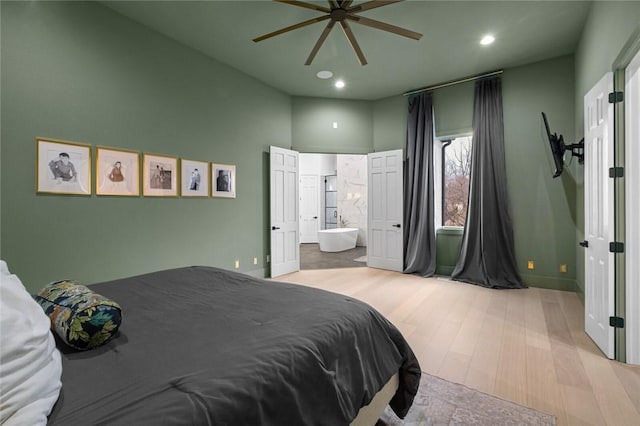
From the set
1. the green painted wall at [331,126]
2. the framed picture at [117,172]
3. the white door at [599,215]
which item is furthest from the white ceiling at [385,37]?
the framed picture at [117,172]

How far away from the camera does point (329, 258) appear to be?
23.4 ft

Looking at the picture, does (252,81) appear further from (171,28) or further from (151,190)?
(151,190)

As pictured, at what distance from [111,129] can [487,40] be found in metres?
4.54

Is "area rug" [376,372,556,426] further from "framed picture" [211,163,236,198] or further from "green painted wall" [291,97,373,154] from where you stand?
"green painted wall" [291,97,373,154]

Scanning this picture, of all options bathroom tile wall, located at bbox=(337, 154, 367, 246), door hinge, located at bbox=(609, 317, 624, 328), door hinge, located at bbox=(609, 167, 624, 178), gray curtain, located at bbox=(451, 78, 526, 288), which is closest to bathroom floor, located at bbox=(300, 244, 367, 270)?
bathroom tile wall, located at bbox=(337, 154, 367, 246)

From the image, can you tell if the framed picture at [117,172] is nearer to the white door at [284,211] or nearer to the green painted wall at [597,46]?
the white door at [284,211]

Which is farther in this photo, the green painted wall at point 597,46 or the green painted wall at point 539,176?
the green painted wall at point 539,176

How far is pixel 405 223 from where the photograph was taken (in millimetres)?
5504

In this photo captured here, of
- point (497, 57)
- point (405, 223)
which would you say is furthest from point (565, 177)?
point (405, 223)

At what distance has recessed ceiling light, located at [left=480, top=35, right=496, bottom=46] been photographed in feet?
12.1

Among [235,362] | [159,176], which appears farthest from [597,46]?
[159,176]

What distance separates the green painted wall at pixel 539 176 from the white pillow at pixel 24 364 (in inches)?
206

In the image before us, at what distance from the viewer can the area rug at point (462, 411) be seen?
1.70 metres

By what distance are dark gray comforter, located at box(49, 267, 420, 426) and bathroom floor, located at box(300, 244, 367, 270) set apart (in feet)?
14.5
